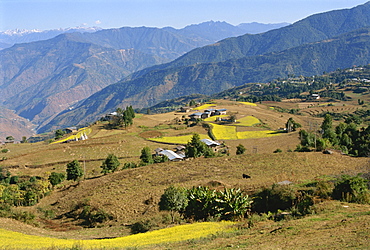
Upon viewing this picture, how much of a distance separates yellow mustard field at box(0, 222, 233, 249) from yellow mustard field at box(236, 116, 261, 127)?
7510 cm

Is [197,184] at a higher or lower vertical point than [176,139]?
higher

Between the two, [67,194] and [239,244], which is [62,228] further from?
[239,244]

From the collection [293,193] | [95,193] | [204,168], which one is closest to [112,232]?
[95,193]

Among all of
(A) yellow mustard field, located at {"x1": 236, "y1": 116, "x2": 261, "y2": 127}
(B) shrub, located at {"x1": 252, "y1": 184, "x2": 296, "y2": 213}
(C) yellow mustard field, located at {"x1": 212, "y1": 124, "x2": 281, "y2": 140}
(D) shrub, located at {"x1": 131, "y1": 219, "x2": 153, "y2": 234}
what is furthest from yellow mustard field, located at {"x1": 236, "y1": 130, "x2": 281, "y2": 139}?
(D) shrub, located at {"x1": 131, "y1": 219, "x2": 153, "y2": 234}

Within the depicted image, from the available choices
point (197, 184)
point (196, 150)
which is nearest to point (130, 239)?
point (197, 184)

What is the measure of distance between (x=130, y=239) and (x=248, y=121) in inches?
3218

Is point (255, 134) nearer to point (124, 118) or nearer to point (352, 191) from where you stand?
point (124, 118)

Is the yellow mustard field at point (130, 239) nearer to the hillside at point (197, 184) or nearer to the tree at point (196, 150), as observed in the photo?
the hillside at point (197, 184)

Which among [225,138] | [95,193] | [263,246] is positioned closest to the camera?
[263,246]

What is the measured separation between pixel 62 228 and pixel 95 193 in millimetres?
7396

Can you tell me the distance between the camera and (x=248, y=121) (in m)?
99.2

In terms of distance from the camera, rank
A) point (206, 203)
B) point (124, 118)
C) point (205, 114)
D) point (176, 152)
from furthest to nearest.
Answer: point (205, 114)
point (124, 118)
point (176, 152)
point (206, 203)

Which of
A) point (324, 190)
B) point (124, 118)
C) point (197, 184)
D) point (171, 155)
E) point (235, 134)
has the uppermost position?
point (124, 118)

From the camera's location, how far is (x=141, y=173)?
40.1m
